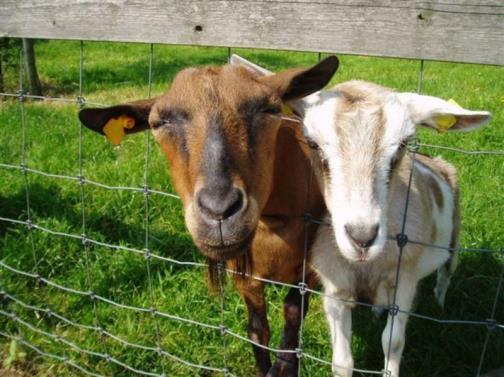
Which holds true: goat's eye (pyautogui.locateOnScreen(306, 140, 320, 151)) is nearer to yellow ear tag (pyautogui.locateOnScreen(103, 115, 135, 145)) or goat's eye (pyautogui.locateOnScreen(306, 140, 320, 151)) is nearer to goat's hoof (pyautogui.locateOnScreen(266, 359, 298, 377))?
yellow ear tag (pyautogui.locateOnScreen(103, 115, 135, 145))

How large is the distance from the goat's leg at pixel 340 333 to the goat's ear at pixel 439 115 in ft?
3.20

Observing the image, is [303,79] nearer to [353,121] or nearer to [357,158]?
[353,121]

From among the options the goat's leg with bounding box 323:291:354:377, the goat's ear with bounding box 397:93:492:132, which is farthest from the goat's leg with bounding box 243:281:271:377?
the goat's ear with bounding box 397:93:492:132

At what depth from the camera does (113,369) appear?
2963 mm

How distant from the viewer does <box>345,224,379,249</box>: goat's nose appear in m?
1.98

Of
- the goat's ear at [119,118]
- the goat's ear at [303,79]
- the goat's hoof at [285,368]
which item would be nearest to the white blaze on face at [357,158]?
the goat's ear at [303,79]

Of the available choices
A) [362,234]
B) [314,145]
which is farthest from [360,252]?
[314,145]

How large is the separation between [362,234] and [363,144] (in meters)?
0.37

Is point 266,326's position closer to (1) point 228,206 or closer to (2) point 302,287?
(2) point 302,287

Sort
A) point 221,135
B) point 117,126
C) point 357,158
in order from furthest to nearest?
1. point 117,126
2. point 357,158
3. point 221,135

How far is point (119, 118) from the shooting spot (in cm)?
235

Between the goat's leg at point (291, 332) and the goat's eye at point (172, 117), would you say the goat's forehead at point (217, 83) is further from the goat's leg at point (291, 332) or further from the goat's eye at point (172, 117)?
the goat's leg at point (291, 332)

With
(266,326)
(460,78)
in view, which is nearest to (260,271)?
(266,326)

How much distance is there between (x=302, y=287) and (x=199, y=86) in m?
0.93
